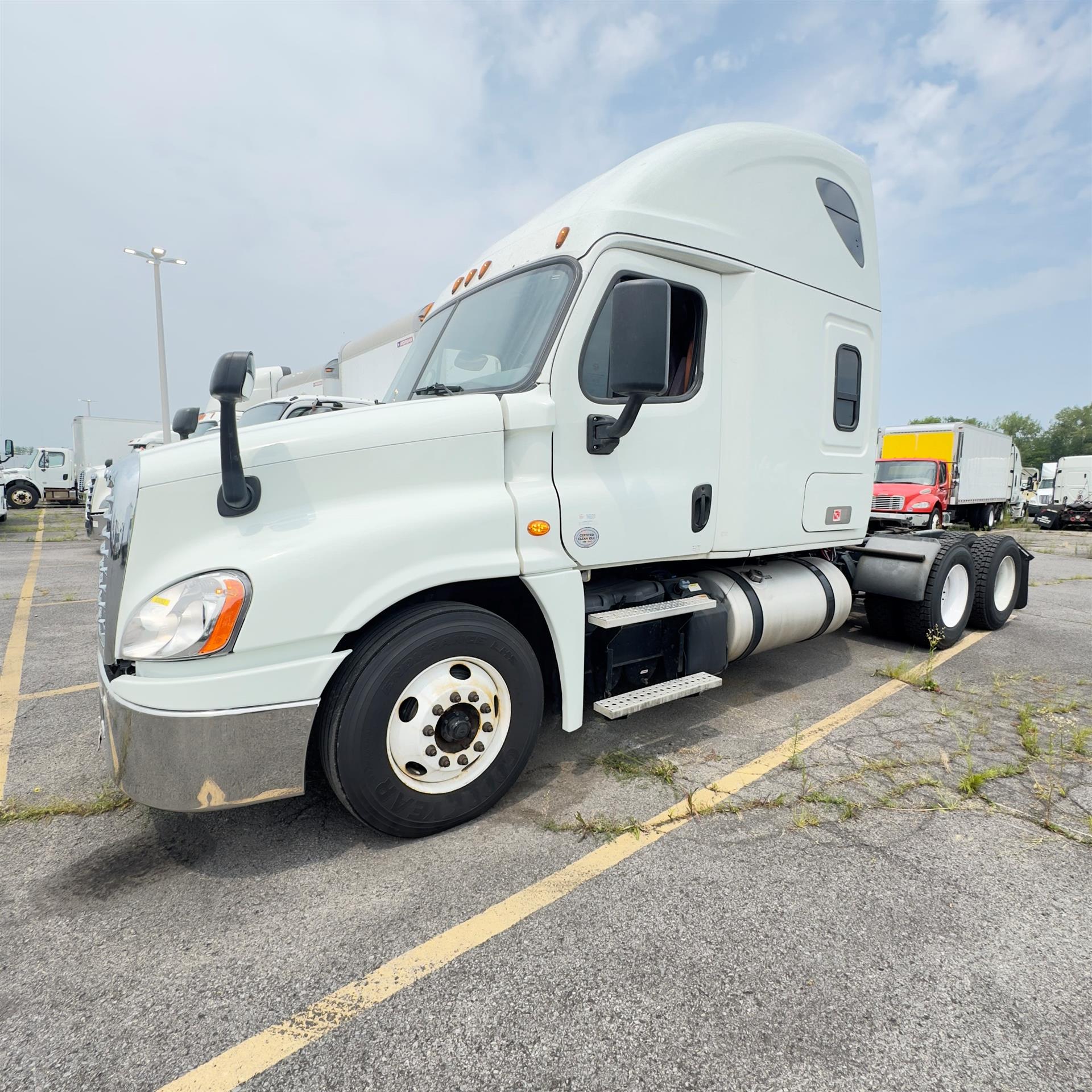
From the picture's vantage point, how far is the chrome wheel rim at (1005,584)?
261 inches

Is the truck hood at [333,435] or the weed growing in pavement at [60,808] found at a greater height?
the truck hood at [333,435]

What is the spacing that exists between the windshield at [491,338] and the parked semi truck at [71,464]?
26.7m

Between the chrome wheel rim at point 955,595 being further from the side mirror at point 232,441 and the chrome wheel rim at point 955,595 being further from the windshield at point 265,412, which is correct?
the windshield at point 265,412

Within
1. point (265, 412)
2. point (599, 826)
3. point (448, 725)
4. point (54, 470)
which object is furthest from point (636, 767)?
point (54, 470)

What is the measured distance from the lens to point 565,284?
3.19m

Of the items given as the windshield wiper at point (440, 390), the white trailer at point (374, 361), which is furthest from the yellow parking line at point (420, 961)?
the white trailer at point (374, 361)

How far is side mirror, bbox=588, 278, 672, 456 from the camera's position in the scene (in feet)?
9.41

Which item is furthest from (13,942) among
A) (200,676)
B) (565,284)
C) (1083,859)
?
(1083,859)

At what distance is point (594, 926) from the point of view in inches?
91.3

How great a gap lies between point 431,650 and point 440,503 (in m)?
0.61

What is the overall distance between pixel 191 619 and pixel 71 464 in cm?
3151

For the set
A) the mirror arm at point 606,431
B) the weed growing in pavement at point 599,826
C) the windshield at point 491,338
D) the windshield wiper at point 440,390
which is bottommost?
A: the weed growing in pavement at point 599,826

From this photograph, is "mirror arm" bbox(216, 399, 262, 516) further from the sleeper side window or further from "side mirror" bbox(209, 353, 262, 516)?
the sleeper side window

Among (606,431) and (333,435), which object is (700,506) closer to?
(606,431)
